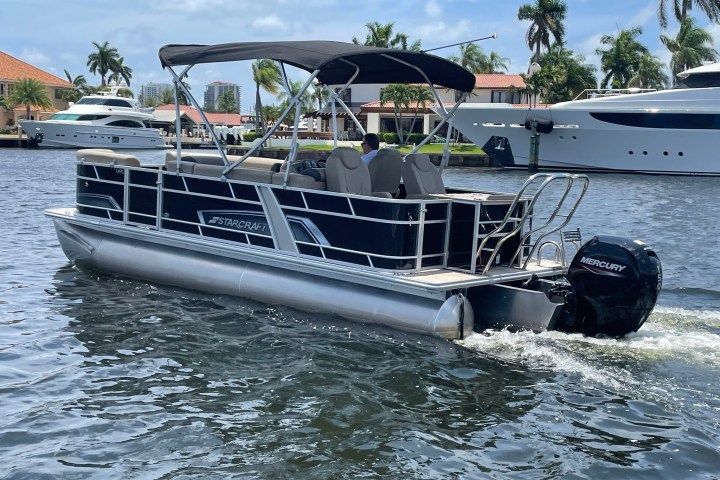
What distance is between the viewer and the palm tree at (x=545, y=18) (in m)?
69.1

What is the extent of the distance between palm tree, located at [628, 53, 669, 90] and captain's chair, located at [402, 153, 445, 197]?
54325 mm

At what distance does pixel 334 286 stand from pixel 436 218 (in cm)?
136

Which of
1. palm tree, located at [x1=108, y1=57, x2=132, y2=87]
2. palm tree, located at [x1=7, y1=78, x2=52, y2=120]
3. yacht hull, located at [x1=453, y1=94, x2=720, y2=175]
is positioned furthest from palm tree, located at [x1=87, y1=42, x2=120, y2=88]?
yacht hull, located at [x1=453, y1=94, x2=720, y2=175]

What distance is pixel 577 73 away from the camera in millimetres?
61812

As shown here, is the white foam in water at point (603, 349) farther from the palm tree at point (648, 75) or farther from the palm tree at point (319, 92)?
the palm tree at point (648, 75)

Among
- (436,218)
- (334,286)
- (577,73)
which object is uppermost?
(577,73)

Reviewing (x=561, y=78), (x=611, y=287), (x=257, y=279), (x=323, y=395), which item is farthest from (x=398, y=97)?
(x=323, y=395)

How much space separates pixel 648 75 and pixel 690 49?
124 inches

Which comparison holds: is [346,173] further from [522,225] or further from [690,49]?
[690,49]

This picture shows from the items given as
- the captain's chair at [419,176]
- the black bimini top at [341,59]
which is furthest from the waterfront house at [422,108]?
the captain's chair at [419,176]

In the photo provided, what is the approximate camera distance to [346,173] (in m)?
9.91

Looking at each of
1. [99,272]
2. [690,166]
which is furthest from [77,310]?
[690,166]

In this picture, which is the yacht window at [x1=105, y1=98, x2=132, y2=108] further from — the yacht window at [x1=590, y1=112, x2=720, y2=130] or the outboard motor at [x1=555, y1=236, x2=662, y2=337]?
the outboard motor at [x1=555, y1=236, x2=662, y2=337]

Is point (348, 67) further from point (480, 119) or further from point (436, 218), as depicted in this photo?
point (480, 119)
